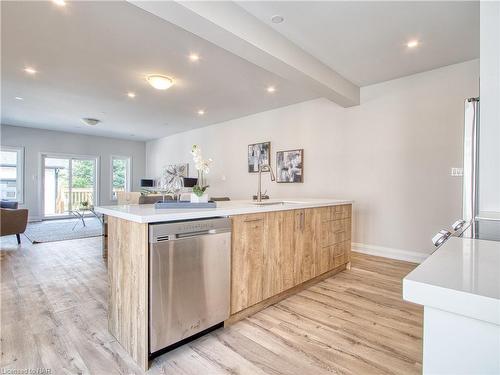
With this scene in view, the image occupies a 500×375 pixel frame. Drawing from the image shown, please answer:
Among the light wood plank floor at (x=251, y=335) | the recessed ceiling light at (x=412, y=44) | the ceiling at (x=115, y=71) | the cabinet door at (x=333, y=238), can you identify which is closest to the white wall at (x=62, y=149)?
the ceiling at (x=115, y=71)

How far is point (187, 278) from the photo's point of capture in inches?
66.8

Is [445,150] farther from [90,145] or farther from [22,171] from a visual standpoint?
[22,171]

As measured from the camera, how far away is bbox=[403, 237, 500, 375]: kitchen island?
0.48 metres

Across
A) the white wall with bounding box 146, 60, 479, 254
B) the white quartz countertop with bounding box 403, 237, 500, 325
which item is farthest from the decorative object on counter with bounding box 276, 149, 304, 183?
the white quartz countertop with bounding box 403, 237, 500, 325

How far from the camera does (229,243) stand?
1938 millimetres

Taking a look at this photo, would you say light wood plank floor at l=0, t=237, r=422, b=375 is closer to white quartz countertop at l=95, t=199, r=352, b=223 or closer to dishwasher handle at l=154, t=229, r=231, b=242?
dishwasher handle at l=154, t=229, r=231, b=242

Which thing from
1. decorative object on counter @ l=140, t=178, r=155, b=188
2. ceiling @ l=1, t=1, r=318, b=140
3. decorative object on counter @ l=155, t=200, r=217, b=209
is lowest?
decorative object on counter @ l=155, t=200, r=217, b=209

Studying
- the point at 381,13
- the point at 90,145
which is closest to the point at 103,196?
the point at 90,145

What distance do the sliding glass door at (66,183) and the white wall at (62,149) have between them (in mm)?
202

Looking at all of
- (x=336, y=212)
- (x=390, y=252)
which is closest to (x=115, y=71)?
(x=336, y=212)

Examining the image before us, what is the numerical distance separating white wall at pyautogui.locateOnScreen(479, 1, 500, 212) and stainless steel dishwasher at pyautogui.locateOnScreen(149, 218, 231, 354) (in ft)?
5.43

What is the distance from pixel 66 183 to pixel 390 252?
913cm

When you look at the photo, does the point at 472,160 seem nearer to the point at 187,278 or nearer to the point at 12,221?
the point at 187,278

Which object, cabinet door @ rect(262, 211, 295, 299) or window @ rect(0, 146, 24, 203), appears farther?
window @ rect(0, 146, 24, 203)
